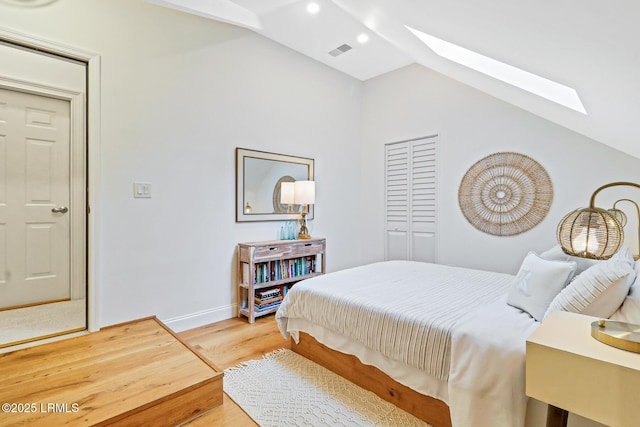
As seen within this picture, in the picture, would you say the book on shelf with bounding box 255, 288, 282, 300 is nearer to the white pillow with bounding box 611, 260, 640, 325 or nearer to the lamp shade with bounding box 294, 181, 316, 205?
the lamp shade with bounding box 294, 181, 316, 205

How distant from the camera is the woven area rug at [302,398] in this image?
5.25 ft

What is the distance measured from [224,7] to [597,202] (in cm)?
375

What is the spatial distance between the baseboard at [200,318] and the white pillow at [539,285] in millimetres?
2437

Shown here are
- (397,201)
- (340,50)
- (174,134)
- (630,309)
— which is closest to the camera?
Result: (630,309)

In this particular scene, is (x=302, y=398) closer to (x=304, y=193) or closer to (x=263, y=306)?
(x=263, y=306)

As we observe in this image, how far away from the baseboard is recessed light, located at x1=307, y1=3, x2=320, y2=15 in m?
2.97

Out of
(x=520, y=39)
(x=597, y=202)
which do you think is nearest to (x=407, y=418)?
(x=520, y=39)

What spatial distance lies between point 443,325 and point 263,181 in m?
2.36

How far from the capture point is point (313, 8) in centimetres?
282

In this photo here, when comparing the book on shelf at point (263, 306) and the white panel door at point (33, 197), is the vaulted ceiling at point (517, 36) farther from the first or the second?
the book on shelf at point (263, 306)

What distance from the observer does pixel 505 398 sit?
1207mm

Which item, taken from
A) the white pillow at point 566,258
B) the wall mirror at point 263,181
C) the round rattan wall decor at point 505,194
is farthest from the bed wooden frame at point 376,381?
the round rattan wall decor at point 505,194

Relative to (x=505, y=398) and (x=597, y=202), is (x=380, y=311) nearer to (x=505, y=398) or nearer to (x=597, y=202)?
(x=505, y=398)

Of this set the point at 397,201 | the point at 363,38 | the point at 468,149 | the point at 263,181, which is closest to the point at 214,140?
the point at 263,181
